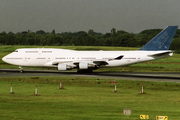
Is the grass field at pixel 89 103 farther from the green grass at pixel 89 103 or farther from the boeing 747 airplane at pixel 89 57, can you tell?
the boeing 747 airplane at pixel 89 57

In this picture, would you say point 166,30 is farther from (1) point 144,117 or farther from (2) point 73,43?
(2) point 73,43

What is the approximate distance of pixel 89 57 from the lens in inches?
2194

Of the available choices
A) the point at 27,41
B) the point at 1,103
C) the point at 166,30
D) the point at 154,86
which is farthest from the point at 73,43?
the point at 1,103

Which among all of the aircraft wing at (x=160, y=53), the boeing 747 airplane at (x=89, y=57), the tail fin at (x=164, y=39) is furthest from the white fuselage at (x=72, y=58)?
the tail fin at (x=164, y=39)

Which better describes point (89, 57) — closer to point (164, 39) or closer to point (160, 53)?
point (160, 53)

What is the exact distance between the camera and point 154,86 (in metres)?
39.2

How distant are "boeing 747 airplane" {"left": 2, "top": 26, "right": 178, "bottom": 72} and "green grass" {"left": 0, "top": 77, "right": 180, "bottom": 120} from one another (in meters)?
15.1

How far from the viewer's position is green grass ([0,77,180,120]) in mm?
21641

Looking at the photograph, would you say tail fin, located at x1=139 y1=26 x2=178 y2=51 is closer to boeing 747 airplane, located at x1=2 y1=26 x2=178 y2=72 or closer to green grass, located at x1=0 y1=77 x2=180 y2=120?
boeing 747 airplane, located at x1=2 y1=26 x2=178 y2=72

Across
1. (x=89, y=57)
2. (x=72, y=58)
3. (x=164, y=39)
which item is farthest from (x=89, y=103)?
(x=164, y=39)

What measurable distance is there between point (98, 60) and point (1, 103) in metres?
30.2

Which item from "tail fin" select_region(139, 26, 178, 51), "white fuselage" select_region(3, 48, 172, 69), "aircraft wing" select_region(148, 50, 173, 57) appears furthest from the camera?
"tail fin" select_region(139, 26, 178, 51)

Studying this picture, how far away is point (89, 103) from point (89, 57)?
29410 millimetres

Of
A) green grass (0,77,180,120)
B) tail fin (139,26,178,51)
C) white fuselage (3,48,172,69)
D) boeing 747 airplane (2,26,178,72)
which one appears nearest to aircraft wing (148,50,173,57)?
boeing 747 airplane (2,26,178,72)
